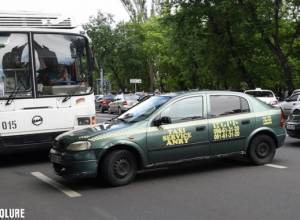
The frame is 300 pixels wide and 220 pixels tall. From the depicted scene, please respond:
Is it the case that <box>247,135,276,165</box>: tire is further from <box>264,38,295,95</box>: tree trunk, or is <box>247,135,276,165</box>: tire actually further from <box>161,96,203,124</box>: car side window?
<box>264,38,295,95</box>: tree trunk

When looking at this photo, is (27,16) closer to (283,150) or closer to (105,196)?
(105,196)

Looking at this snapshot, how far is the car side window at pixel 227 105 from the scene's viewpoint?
927 centimetres

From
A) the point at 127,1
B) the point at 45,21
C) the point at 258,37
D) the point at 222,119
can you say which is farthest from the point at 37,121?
the point at 127,1

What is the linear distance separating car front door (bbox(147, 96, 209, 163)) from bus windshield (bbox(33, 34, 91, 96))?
2718mm

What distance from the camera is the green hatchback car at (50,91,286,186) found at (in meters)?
8.05

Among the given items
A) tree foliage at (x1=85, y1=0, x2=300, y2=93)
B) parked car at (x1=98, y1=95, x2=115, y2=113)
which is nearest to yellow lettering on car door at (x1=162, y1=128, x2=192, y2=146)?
tree foliage at (x1=85, y1=0, x2=300, y2=93)

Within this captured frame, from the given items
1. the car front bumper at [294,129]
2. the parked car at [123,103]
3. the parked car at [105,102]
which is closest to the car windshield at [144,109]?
the car front bumper at [294,129]

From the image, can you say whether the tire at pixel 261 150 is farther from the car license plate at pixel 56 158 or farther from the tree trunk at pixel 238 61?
the tree trunk at pixel 238 61

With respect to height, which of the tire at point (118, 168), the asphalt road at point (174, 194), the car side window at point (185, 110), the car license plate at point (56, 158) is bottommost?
the asphalt road at point (174, 194)

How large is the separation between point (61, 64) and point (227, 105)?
3.53m

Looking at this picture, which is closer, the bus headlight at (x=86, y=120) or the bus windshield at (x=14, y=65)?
the bus windshield at (x=14, y=65)

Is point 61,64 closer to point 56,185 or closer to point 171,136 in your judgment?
point 56,185

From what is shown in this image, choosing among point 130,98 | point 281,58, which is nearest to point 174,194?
point 281,58

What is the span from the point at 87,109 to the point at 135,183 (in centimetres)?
290
